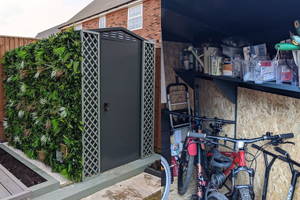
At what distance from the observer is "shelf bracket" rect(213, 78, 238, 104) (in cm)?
73

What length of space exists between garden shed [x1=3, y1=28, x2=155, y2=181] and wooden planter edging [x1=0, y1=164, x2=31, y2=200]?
41 cm

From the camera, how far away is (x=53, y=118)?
2.82 m

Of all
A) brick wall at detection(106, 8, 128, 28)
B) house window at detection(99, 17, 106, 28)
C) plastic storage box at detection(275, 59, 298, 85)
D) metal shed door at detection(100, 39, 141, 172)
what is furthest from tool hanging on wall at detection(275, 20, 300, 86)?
house window at detection(99, 17, 106, 28)

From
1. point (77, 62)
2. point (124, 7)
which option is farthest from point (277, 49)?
point (124, 7)

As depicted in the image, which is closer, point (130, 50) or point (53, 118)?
point (53, 118)

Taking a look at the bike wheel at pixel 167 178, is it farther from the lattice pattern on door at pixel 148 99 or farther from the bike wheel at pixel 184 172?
the lattice pattern on door at pixel 148 99

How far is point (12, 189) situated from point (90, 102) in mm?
1119

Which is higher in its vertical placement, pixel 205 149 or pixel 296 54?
pixel 296 54

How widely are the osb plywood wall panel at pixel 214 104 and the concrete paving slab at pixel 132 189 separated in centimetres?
198

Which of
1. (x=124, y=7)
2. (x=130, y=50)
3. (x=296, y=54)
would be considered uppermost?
(x=124, y=7)

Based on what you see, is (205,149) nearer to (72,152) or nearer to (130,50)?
(72,152)

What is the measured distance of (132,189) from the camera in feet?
9.21

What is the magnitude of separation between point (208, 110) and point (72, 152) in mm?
2179

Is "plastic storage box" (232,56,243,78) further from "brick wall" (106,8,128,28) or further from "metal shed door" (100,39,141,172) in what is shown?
"brick wall" (106,8,128,28)
